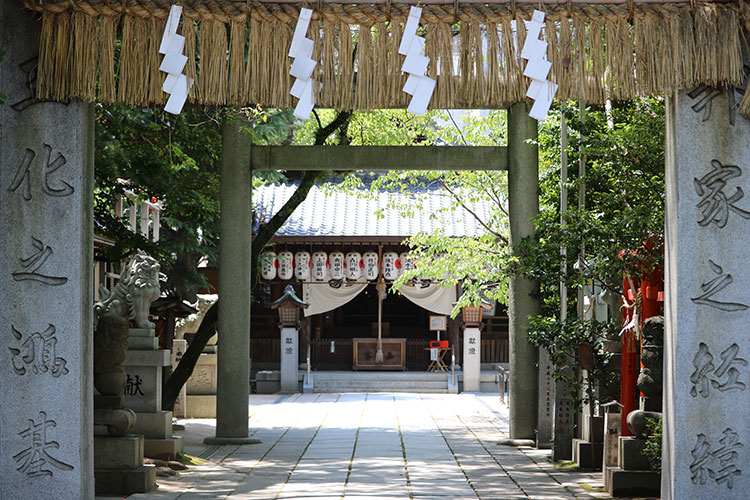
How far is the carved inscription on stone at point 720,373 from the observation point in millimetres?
4828

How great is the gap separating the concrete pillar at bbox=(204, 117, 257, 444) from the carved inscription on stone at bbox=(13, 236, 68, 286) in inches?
290

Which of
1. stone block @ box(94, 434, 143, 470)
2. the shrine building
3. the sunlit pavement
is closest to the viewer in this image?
stone block @ box(94, 434, 143, 470)

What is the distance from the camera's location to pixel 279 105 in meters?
5.09

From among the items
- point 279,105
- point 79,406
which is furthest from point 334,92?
point 79,406

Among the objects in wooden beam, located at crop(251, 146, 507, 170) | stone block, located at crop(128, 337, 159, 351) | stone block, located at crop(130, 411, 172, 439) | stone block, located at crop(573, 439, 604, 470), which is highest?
wooden beam, located at crop(251, 146, 507, 170)

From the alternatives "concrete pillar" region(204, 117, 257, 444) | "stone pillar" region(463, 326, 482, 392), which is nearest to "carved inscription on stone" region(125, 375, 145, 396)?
"concrete pillar" region(204, 117, 257, 444)

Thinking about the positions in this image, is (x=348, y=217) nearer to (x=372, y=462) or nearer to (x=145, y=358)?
(x=372, y=462)

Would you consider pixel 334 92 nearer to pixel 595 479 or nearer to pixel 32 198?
pixel 32 198

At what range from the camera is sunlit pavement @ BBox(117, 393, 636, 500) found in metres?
8.12

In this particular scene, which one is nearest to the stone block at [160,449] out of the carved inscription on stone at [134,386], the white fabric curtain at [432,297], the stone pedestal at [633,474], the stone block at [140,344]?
the carved inscription on stone at [134,386]

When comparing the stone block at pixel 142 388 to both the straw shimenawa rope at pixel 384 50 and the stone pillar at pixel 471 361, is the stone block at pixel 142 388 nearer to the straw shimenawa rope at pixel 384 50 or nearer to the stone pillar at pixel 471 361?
the straw shimenawa rope at pixel 384 50

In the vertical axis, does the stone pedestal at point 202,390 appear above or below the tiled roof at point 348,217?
below

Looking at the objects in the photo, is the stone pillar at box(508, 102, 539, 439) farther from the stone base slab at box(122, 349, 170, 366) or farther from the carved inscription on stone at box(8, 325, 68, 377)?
the carved inscription on stone at box(8, 325, 68, 377)

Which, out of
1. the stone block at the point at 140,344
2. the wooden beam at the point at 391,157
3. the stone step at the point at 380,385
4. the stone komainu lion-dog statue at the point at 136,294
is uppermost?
the wooden beam at the point at 391,157
